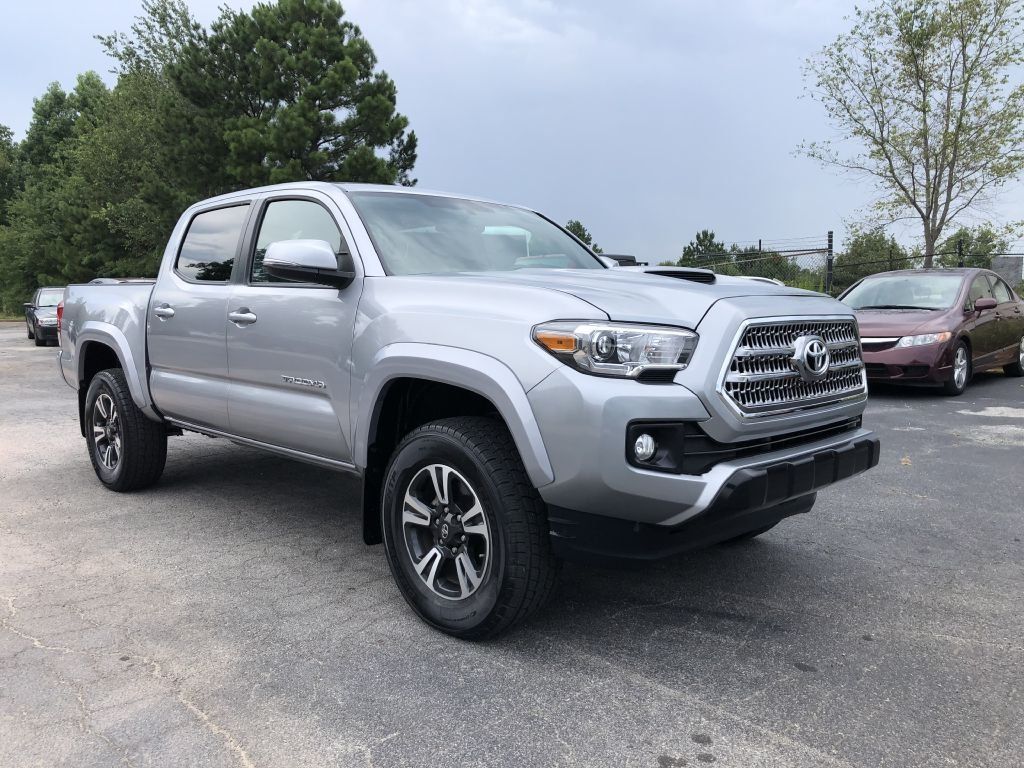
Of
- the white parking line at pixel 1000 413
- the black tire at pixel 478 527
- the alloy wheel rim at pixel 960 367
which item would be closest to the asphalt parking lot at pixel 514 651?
the black tire at pixel 478 527

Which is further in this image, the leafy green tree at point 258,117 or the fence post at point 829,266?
the leafy green tree at point 258,117

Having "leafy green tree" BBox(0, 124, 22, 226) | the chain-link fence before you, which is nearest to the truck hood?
the chain-link fence

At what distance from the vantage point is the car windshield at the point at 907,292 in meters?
10.3

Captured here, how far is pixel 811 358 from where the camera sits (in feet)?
10.2

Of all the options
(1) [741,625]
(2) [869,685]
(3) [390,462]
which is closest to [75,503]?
(3) [390,462]

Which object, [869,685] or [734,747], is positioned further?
[869,685]

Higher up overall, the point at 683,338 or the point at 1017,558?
the point at 683,338

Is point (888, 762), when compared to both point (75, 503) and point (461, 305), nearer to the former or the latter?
point (461, 305)

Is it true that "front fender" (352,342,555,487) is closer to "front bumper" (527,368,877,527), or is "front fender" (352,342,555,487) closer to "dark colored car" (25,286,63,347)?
"front bumper" (527,368,877,527)

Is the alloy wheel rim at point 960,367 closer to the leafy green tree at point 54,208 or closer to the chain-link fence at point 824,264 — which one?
the chain-link fence at point 824,264

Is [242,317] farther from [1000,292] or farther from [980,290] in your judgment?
[1000,292]

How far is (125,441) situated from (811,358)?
4.25 m

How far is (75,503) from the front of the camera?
526cm

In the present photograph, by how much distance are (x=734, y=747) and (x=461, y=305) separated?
5.80 ft
